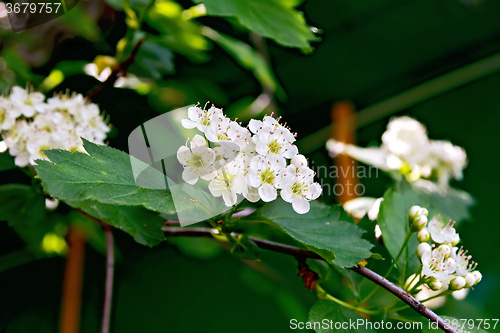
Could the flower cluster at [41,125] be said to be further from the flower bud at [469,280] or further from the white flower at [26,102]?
the flower bud at [469,280]

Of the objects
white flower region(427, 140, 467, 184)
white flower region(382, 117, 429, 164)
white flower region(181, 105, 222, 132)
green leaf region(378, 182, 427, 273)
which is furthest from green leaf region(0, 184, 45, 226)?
white flower region(427, 140, 467, 184)

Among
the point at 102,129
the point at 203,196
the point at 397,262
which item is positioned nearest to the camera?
the point at 203,196

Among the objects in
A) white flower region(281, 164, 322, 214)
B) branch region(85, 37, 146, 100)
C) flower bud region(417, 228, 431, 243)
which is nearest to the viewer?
white flower region(281, 164, 322, 214)

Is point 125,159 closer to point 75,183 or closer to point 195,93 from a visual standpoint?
point 75,183

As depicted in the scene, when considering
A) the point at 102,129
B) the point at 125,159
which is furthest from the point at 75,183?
the point at 102,129

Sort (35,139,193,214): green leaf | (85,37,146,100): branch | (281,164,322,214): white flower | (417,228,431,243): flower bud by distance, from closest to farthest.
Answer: (35,139,193,214): green leaf
(281,164,322,214): white flower
(417,228,431,243): flower bud
(85,37,146,100): branch

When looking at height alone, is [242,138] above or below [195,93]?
above

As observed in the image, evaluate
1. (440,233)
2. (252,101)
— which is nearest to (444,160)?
(252,101)

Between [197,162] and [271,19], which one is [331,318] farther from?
[271,19]

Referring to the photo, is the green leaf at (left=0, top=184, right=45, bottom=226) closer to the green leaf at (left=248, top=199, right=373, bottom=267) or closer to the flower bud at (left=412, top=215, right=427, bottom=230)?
the green leaf at (left=248, top=199, right=373, bottom=267)
